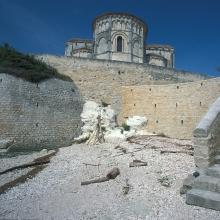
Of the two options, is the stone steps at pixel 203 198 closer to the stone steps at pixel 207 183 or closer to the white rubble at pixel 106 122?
the stone steps at pixel 207 183

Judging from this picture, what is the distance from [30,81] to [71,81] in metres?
3.60

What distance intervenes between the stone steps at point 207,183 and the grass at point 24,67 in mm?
14322

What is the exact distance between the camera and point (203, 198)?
5668 millimetres

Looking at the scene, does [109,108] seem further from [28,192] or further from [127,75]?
[28,192]

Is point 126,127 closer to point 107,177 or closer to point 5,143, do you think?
point 5,143

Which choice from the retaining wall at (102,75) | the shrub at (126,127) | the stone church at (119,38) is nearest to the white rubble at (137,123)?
the shrub at (126,127)

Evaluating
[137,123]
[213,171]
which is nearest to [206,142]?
[213,171]

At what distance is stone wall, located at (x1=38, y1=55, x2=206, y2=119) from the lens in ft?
70.6

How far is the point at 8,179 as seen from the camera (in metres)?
8.84

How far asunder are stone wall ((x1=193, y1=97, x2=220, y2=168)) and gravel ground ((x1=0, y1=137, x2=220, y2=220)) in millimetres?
803

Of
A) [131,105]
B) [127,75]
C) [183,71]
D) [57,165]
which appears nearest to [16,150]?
[57,165]

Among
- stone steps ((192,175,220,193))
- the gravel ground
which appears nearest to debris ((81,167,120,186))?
the gravel ground

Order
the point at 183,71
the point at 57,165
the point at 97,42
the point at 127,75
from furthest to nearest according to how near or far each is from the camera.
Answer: the point at 97,42, the point at 183,71, the point at 127,75, the point at 57,165

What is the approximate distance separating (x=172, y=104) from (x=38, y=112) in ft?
28.6
